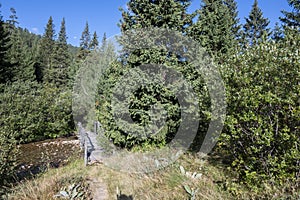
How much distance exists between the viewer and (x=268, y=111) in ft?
12.1

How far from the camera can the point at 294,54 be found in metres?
3.50

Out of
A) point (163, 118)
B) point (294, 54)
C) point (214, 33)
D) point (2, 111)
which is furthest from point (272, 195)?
point (2, 111)

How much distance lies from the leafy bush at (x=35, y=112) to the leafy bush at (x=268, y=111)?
11773mm

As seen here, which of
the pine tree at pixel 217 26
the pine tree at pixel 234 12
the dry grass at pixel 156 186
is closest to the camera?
the dry grass at pixel 156 186

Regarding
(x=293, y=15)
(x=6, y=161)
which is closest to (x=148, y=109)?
(x=6, y=161)

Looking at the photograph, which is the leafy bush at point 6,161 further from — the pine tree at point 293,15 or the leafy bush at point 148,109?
the pine tree at point 293,15

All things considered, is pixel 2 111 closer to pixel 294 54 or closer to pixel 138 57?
pixel 138 57

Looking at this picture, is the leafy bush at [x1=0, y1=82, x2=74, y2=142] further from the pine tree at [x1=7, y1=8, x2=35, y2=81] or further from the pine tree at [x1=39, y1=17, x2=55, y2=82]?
the pine tree at [x1=39, y1=17, x2=55, y2=82]

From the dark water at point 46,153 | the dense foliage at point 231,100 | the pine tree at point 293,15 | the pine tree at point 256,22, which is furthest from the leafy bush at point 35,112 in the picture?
the pine tree at point 256,22

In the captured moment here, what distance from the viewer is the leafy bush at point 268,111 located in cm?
336

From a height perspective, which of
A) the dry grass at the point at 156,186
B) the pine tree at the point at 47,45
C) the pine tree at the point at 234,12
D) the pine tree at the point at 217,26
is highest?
the pine tree at the point at 47,45

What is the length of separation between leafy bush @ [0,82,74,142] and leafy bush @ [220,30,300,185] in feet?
38.6

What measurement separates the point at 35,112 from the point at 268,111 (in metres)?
13.4

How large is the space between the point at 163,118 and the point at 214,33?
9360 mm
